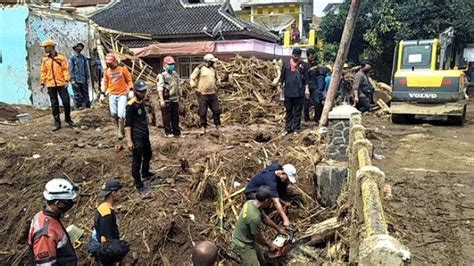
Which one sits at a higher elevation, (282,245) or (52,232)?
(52,232)

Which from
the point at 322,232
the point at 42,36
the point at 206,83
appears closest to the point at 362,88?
the point at 206,83

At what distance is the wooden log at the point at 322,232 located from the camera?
234 inches

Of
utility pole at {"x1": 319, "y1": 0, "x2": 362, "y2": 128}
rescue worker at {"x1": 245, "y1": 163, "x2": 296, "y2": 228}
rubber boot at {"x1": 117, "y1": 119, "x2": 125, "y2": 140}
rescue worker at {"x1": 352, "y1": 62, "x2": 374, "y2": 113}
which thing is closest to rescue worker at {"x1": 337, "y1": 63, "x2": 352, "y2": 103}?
rescue worker at {"x1": 352, "y1": 62, "x2": 374, "y2": 113}

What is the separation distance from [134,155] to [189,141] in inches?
92.8

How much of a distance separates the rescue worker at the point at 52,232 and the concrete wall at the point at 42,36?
36.1ft

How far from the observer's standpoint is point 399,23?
2327cm

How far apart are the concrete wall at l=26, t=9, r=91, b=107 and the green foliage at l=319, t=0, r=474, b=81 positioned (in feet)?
52.7

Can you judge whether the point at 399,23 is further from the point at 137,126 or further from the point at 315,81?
the point at 137,126

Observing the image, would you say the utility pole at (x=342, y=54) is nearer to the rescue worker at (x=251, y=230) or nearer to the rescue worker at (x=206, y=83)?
the rescue worker at (x=206, y=83)

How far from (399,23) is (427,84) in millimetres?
13064

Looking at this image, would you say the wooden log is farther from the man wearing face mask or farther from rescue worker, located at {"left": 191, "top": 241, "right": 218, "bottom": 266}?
rescue worker, located at {"left": 191, "top": 241, "right": 218, "bottom": 266}

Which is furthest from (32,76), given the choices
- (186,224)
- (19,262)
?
(186,224)

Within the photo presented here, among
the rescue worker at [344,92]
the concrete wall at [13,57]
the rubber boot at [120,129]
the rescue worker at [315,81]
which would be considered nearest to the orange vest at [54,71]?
the rubber boot at [120,129]

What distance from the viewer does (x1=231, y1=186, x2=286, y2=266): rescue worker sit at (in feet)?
18.2
